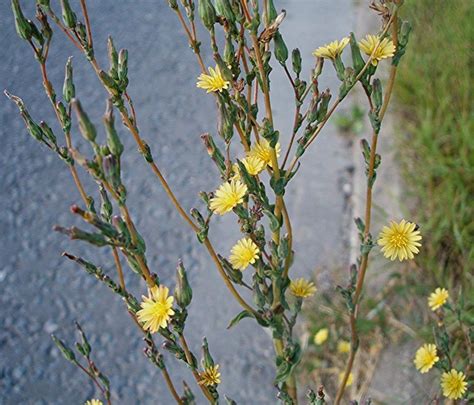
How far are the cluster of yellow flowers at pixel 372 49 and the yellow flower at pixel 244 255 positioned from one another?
31cm

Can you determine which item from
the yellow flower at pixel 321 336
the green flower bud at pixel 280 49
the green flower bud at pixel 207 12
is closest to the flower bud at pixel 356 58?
the green flower bud at pixel 280 49

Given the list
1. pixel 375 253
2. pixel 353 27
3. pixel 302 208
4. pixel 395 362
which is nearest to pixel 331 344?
pixel 395 362

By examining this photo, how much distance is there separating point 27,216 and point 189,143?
2.30 ft

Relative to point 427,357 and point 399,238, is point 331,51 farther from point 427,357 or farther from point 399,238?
point 427,357

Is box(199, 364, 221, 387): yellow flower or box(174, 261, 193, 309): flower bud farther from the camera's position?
box(199, 364, 221, 387): yellow flower

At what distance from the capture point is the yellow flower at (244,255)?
113 centimetres

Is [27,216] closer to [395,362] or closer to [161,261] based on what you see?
[161,261]

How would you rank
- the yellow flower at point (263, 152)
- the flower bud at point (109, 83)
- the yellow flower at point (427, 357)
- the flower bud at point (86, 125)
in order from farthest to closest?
the yellow flower at point (427, 357)
the yellow flower at point (263, 152)
the flower bud at point (109, 83)
the flower bud at point (86, 125)

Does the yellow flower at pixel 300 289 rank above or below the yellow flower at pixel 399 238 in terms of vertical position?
A: below

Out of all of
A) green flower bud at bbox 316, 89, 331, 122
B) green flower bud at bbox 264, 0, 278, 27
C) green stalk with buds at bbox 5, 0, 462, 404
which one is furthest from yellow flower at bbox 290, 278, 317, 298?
green flower bud at bbox 264, 0, 278, 27

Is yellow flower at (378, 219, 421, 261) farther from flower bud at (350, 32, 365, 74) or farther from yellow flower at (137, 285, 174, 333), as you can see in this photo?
yellow flower at (137, 285, 174, 333)

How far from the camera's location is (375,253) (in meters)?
2.25

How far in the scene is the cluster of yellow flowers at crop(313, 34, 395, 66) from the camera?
3.70 feet

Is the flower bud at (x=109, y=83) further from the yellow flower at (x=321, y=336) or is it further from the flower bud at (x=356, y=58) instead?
the yellow flower at (x=321, y=336)
